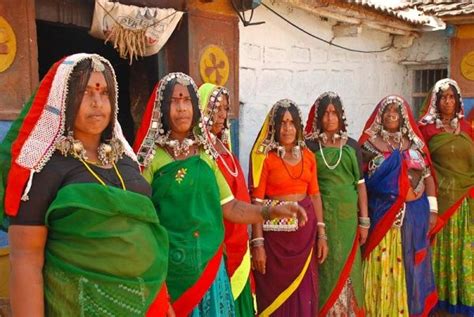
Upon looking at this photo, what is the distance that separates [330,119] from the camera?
13.0 feet

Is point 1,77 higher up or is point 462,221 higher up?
point 1,77

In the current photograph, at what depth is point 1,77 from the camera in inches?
111

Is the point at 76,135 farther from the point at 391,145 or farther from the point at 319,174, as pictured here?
the point at 391,145

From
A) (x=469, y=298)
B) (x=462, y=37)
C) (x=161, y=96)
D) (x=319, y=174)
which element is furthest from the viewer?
(x=462, y=37)

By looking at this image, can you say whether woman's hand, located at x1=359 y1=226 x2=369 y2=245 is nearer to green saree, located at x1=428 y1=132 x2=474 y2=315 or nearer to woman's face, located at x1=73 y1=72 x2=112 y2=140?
green saree, located at x1=428 y1=132 x2=474 y2=315

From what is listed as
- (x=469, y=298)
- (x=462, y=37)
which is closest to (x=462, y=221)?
(x=469, y=298)

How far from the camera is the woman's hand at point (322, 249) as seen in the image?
3.80 metres

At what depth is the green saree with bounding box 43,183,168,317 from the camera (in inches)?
71.3

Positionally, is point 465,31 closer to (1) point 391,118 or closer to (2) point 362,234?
(1) point 391,118

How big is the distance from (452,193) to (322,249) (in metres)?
1.61

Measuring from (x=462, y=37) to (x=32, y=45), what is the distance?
5243 millimetres

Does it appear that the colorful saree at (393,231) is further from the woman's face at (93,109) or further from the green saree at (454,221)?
the woman's face at (93,109)

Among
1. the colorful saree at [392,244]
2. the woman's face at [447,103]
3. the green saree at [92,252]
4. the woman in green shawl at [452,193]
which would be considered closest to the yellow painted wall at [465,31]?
the woman in green shawl at [452,193]

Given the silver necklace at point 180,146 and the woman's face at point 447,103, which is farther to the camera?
the woman's face at point 447,103
